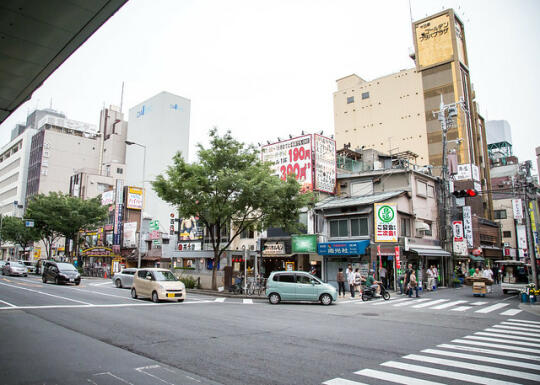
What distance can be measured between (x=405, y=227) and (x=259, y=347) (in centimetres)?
2393

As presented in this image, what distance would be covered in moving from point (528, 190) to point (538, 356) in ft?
64.2

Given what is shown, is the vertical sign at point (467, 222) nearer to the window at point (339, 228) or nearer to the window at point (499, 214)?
the window at point (339, 228)

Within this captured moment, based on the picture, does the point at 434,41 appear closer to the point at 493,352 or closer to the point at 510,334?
the point at 510,334

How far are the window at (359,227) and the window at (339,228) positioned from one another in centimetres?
62

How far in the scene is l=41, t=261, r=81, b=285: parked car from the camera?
2892cm

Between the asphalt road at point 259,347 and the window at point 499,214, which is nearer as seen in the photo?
the asphalt road at point 259,347

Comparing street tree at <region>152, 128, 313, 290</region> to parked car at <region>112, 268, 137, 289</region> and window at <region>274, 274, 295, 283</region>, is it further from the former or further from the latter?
parked car at <region>112, 268, 137, 289</region>

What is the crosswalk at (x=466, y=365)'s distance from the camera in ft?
21.2

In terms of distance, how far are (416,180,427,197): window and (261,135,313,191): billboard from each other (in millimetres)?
9268

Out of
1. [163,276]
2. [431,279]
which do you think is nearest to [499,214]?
[431,279]

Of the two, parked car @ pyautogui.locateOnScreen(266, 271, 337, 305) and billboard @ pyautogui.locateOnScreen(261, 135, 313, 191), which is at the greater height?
billboard @ pyautogui.locateOnScreen(261, 135, 313, 191)

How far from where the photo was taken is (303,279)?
66.3 feet

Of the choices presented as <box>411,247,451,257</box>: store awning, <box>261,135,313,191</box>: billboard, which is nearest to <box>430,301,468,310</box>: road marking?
<box>411,247,451,257</box>: store awning

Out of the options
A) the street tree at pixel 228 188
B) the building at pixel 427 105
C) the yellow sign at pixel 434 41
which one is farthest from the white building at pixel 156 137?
the street tree at pixel 228 188
